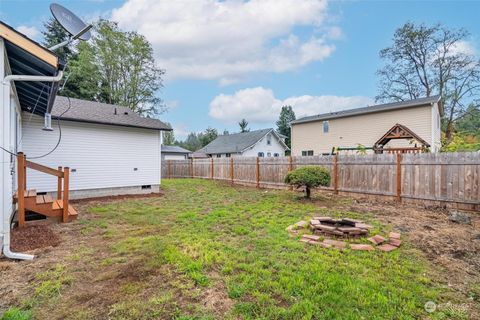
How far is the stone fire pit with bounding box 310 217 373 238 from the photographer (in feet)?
14.9

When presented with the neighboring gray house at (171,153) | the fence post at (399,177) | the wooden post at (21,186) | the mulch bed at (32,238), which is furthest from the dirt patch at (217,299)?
the neighboring gray house at (171,153)

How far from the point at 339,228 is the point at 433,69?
2711 centimetres

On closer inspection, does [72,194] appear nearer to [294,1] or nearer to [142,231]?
[142,231]

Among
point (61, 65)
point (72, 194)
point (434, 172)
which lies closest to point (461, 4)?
point (434, 172)

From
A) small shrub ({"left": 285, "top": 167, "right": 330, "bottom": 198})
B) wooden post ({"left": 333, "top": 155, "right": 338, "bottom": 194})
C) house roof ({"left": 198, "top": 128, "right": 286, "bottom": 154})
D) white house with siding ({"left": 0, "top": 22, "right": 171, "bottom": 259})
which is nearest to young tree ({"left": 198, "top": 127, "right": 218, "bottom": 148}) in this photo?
house roof ({"left": 198, "top": 128, "right": 286, "bottom": 154})

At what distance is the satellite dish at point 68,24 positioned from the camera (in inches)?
190

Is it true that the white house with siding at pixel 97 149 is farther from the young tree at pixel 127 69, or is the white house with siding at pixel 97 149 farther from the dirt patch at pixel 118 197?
the young tree at pixel 127 69

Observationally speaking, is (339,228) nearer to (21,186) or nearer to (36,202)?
(21,186)

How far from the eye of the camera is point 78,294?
2.76m

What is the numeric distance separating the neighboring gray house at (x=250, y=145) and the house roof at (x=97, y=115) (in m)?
17.9

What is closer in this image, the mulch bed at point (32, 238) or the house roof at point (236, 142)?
the mulch bed at point (32, 238)

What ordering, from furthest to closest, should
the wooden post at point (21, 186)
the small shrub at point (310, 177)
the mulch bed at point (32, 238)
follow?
the small shrub at point (310, 177) → the wooden post at point (21, 186) → the mulch bed at point (32, 238)

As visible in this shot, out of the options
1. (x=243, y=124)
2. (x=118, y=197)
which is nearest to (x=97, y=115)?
(x=118, y=197)

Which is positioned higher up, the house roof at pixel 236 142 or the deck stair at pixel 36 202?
the house roof at pixel 236 142
